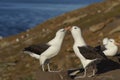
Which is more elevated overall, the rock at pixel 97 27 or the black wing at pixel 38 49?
the rock at pixel 97 27

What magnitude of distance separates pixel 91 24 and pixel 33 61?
22.9 ft

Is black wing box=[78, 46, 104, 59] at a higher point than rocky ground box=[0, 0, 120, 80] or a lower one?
lower

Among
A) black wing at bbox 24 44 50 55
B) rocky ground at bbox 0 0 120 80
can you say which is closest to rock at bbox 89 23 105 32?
rocky ground at bbox 0 0 120 80

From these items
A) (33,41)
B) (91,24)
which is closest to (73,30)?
(91,24)

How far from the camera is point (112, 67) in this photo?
19.2m

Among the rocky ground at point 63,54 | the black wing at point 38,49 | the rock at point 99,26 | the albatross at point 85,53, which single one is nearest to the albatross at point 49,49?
the black wing at point 38,49

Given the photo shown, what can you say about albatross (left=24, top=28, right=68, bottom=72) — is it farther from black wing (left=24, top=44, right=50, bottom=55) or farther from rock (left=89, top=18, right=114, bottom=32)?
rock (left=89, top=18, right=114, bottom=32)

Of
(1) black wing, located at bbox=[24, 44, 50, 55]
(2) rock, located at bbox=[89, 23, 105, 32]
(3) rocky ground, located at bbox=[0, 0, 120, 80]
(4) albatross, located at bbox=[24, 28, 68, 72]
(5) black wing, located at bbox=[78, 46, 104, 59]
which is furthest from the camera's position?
(2) rock, located at bbox=[89, 23, 105, 32]

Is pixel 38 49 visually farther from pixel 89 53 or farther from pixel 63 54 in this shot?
pixel 63 54

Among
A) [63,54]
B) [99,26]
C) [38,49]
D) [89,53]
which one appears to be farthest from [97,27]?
[89,53]

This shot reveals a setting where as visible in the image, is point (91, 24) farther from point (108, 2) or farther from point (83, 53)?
point (83, 53)

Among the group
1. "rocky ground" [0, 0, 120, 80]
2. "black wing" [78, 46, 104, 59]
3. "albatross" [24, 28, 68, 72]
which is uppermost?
"rocky ground" [0, 0, 120, 80]

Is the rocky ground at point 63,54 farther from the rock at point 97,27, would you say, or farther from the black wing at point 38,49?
the black wing at point 38,49

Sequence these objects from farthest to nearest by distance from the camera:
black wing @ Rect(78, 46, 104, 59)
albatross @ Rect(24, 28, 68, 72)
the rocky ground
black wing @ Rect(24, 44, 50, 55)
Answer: the rocky ground < black wing @ Rect(24, 44, 50, 55) < albatross @ Rect(24, 28, 68, 72) < black wing @ Rect(78, 46, 104, 59)
